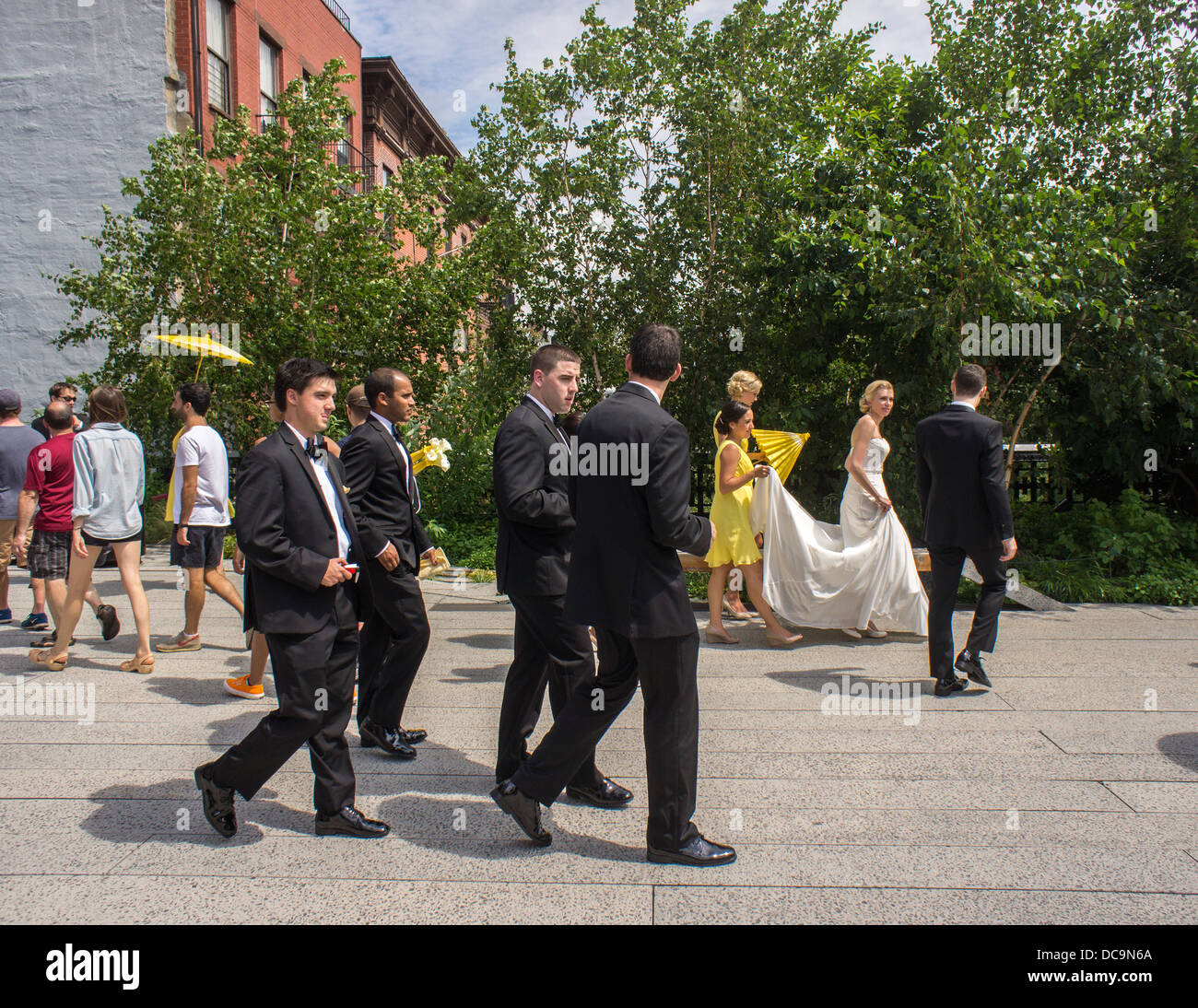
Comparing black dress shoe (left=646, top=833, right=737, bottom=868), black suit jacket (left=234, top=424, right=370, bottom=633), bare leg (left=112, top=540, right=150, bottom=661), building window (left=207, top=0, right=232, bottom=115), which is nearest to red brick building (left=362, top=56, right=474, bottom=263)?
building window (left=207, top=0, right=232, bottom=115)

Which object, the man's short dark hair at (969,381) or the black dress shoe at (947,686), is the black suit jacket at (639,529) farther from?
the man's short dark hair at (969,381)

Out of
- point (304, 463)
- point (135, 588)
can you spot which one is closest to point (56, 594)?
→ point (135, 588)

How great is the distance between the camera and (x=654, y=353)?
3949 millimetres

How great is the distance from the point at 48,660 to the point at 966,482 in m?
6.16

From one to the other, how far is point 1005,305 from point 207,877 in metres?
8.80

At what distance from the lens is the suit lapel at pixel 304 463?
4113 mm

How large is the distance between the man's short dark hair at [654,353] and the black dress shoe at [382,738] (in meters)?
2.35

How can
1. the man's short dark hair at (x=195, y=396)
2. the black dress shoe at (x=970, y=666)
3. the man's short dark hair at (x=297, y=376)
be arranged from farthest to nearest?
the man's short dark hair at (x=195, y=396) → the black dress shoe at (x=970, y=666) → the man's short dark hair at (x=297, y=376)

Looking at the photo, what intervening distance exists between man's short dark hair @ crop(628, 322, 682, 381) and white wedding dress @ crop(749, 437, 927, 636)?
14.2ft

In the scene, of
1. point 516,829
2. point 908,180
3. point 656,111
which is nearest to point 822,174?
point 908,180

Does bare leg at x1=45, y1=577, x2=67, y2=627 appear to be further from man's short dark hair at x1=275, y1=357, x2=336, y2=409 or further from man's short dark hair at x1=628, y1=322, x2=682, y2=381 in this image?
man's short dark hair at x1=628, y1=322, x2=682, y2=381

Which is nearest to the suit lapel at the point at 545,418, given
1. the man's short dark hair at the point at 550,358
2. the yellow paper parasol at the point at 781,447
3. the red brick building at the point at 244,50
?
the man's short dark hair at the point at 550,358

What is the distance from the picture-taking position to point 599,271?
Answer: 1284 cm

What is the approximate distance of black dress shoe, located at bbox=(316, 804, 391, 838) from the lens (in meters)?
4.08
